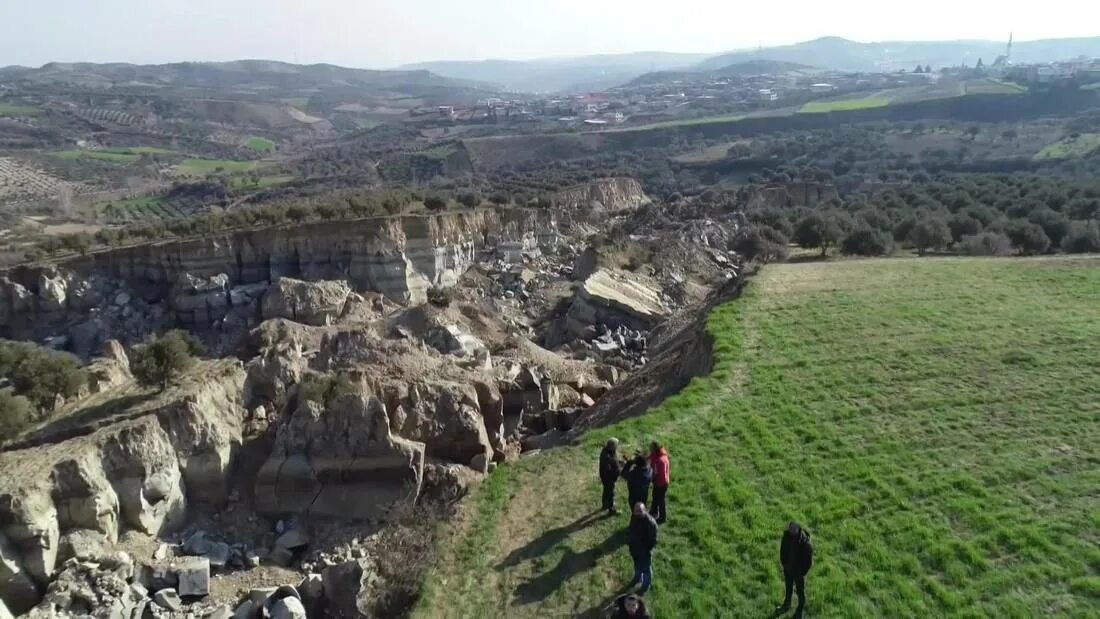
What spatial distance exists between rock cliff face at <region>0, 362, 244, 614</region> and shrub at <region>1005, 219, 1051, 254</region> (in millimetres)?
31733

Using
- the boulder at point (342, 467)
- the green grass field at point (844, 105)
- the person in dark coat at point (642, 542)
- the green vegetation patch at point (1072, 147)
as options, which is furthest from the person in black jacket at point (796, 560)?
the green grass field at point (844, 105)

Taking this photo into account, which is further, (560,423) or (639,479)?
(560,423)

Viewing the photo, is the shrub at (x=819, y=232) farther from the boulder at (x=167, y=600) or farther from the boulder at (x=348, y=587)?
the boulder at (x=167, y=600)

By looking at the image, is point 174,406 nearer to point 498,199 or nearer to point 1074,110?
point 498,199

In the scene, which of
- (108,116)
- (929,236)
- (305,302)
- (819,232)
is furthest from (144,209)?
(108,116)

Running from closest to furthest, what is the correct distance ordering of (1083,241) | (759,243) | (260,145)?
(1083,241), (759,243), (260,145)

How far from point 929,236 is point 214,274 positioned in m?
35.4

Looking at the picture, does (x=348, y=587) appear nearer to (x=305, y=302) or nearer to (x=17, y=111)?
(x=305, y=302)

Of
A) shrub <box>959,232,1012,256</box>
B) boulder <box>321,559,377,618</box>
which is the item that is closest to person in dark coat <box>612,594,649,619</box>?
boulder <box>321,559,377,618</box>

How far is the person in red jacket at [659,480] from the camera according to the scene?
12086 millimetres

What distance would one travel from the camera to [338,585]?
12039mm

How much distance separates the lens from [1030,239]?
32.3 metres

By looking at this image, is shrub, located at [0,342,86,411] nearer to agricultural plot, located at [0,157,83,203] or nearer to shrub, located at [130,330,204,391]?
shrub, located at [130,330,204,391]

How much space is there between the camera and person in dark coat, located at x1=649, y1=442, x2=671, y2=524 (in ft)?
39.7
